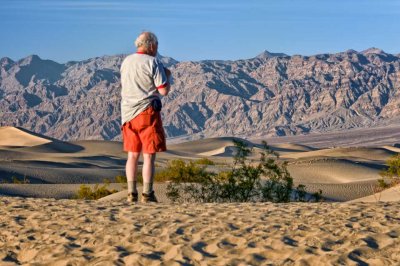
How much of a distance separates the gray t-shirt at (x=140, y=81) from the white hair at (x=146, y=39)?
0.13 m

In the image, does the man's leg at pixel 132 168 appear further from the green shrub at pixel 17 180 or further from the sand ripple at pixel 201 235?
the green shrub at pixel 17 180

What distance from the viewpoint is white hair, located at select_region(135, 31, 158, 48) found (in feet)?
30.1

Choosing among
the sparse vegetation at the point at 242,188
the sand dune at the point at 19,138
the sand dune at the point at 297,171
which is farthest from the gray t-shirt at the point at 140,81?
the sand dune at the point at 19,138

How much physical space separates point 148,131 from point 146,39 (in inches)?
45.1

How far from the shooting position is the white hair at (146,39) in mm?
9188

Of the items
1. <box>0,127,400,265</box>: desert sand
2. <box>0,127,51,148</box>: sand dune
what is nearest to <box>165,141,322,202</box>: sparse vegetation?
<box>0,127,400,265</box>: desert sand

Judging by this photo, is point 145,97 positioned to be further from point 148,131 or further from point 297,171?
point 297,171

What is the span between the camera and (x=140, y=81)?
9180mm

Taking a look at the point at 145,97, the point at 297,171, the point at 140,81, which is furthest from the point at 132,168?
the point at 297,171

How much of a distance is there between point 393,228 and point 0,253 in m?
3.90

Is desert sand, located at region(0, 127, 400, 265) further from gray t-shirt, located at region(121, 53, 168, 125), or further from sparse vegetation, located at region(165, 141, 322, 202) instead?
sparse vegetation, located at region(165, 141, 322, 202)

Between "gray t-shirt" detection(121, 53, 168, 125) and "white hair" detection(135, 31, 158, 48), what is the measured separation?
130mm

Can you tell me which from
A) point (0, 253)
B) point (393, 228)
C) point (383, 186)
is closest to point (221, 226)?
point (393, 228)

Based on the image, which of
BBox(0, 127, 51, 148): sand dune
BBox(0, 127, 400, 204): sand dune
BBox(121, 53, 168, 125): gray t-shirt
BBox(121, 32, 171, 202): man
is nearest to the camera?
BBox(121, 53, 168, 125): gray t-shirt
